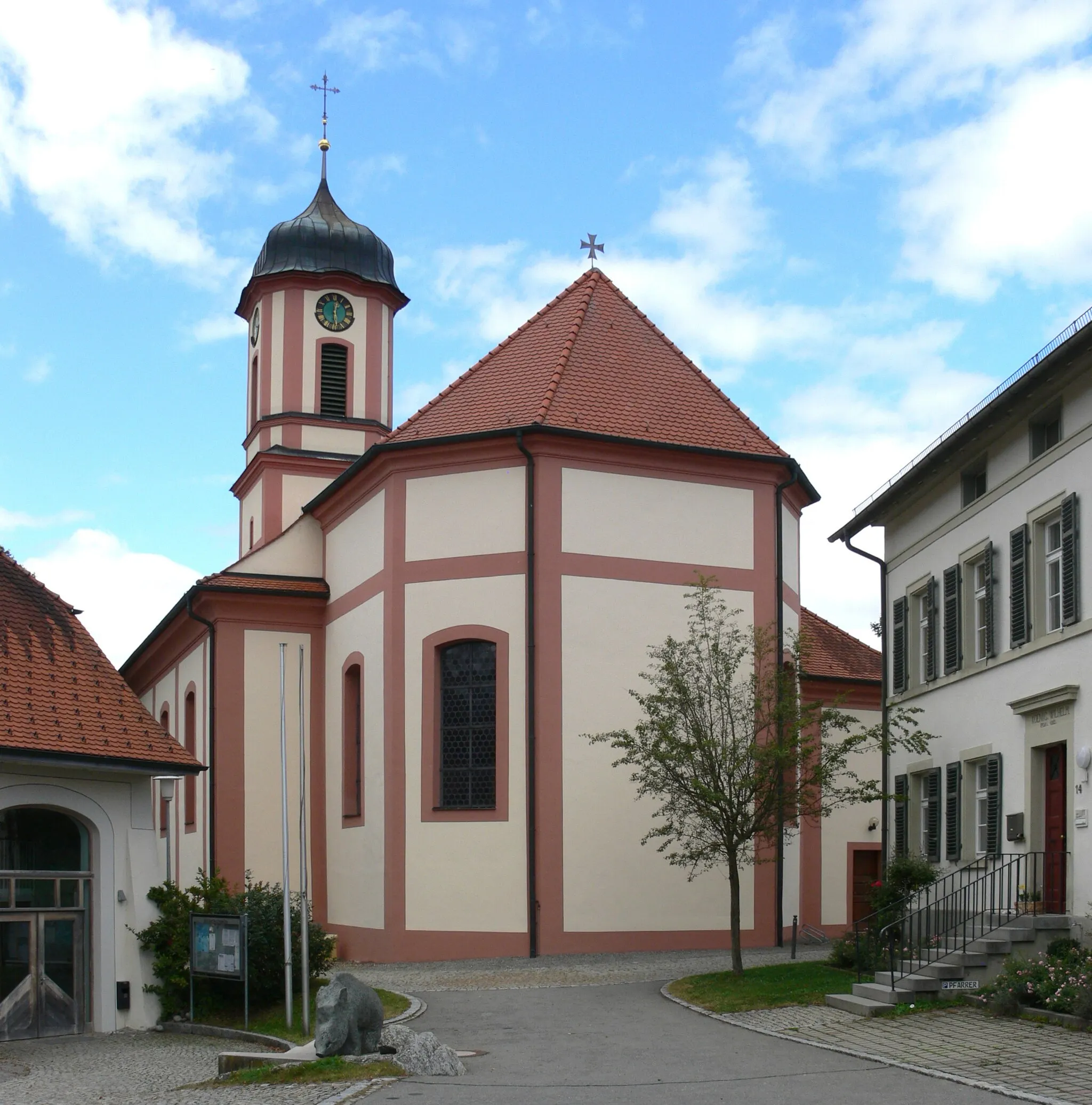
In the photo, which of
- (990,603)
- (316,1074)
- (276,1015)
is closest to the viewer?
(316,1074)

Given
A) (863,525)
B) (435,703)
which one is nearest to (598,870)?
(435,703)

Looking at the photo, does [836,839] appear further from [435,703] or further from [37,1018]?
[37,1018]

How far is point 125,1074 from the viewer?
581 inches

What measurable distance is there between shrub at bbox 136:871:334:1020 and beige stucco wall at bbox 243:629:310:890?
7864 millimetres

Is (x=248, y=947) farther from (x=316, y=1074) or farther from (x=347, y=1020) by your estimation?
(x=316, y=1074)

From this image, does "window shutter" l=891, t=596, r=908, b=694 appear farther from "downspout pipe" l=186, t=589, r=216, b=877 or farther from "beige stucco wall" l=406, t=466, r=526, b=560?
"downspout pipe" l=186, t=589, r=216, b=877

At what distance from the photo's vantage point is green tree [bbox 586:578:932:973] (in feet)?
63.1

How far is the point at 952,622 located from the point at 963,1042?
28.6 ft

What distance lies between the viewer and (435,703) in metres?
24.4

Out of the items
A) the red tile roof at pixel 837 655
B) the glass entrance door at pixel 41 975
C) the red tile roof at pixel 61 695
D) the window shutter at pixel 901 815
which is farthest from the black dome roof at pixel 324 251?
the glass entrance door at pixel 41 975

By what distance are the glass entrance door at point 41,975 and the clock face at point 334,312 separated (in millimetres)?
19972

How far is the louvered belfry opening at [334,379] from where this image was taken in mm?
36062

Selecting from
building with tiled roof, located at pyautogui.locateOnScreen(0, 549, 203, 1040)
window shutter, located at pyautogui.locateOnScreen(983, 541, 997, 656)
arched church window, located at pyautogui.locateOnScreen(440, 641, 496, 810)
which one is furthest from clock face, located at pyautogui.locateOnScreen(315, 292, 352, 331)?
window shutter, located at pyautogui.locateOnScreen(983, 541, 997, 656)

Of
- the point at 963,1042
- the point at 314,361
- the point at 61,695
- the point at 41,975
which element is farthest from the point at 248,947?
the point at 314,361
